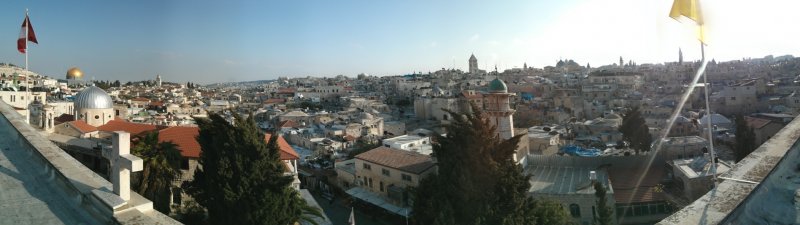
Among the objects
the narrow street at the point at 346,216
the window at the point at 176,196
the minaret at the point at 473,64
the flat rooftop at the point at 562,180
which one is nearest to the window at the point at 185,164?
the window at the point at 176,196

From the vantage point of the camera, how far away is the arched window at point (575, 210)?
1539 cm

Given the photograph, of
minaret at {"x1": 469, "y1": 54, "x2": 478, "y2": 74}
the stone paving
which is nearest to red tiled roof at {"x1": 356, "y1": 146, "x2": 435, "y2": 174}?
the stone paving

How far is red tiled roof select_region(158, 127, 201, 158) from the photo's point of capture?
1362cm

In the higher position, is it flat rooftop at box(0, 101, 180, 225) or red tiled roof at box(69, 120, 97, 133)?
red tiled roof at box(69, 120, 97, 133)

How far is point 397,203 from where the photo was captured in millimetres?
17609

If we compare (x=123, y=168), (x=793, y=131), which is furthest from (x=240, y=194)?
(x=793, y=131)

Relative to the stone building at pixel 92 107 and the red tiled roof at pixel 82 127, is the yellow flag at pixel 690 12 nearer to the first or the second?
the red tiled roof at pixel 82 127

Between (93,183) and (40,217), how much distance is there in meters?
0.75

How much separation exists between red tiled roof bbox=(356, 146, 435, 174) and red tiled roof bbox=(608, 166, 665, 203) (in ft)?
21.8

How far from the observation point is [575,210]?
15461 mm

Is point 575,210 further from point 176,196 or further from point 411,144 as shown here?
point 176,196

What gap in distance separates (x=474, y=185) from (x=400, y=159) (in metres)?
8.20

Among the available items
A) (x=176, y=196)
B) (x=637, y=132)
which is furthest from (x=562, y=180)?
(x=176, y=196)

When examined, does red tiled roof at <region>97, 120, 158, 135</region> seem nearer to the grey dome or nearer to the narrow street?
the grey dome
